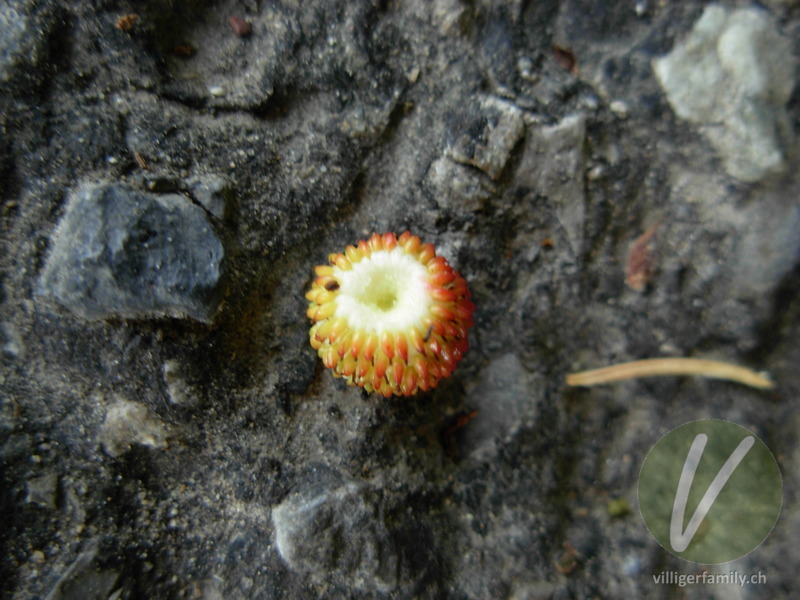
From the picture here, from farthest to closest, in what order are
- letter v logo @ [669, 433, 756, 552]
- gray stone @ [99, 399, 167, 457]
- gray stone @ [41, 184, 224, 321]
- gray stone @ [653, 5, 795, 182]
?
letter v logo @ [669, 433, 756, 552] < gray stone @ [653, 5, 795, 182] < gray stone @ [99, 399, 167, 457] < gray stone @ [41, 184, 224, 321]

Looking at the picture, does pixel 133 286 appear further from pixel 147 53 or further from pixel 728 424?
pixel 728 424

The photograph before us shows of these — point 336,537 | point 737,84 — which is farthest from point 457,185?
point 336,537

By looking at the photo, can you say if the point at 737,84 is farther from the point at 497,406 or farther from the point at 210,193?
the point at 210,193

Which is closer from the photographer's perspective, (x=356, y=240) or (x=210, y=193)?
(x=210, y=193)

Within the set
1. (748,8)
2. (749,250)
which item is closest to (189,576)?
(749,250)

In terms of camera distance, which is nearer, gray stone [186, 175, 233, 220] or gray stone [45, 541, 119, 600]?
gray stone [45, 541, 119, 600]

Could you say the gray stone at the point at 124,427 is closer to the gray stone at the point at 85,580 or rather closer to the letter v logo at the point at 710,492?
the gray stone at the point at 85,580

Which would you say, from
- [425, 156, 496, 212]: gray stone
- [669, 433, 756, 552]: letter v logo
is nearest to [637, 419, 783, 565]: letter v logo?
[669, 433, 756, 552]: letter v logo

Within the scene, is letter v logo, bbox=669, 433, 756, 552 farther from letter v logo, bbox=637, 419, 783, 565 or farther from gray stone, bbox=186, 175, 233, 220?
gray stone, bbox=186, 175, 233, 220
